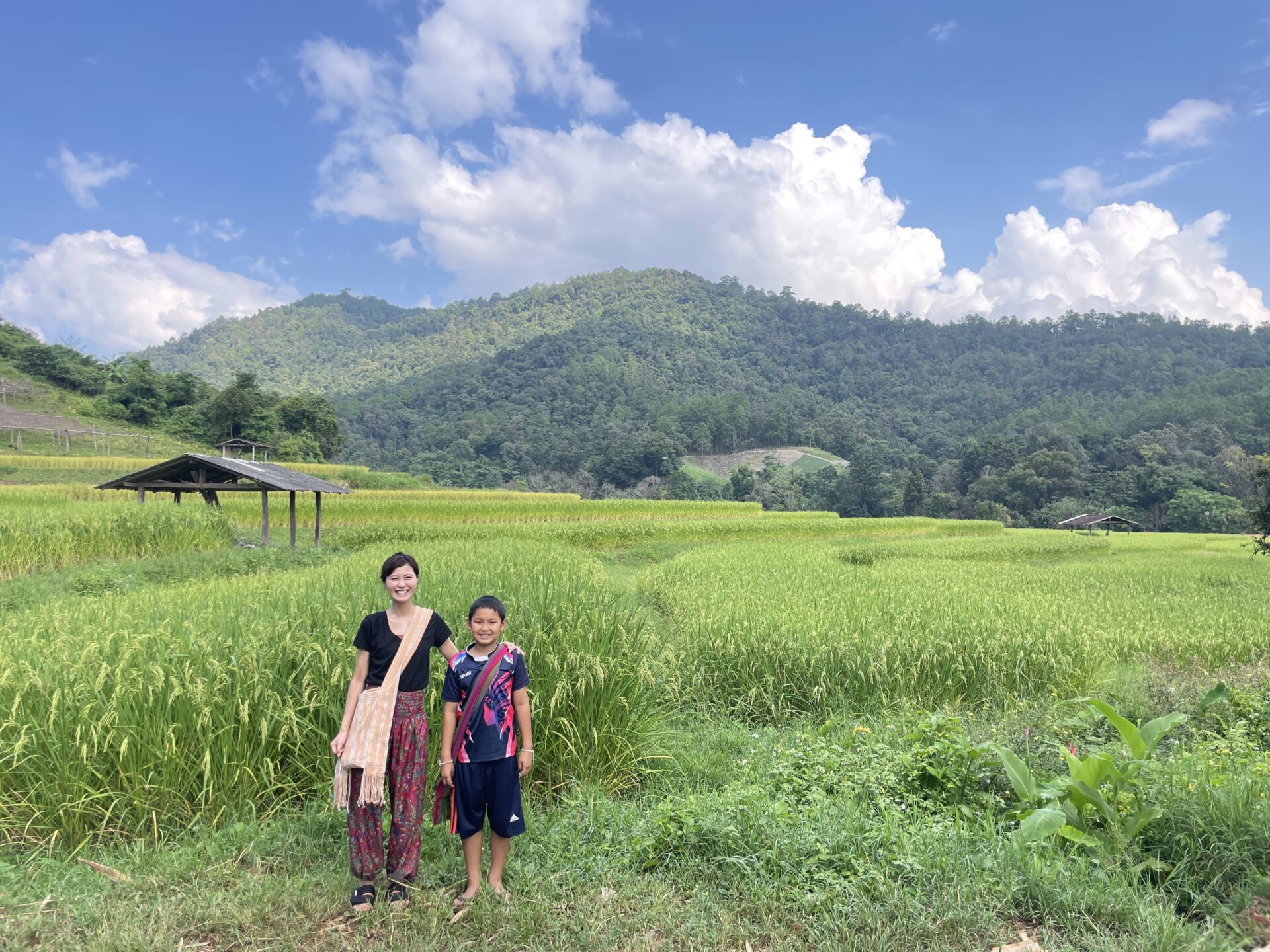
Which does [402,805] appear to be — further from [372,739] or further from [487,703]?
[487,703]

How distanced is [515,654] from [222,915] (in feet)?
5.71

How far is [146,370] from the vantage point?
48469 millimetres

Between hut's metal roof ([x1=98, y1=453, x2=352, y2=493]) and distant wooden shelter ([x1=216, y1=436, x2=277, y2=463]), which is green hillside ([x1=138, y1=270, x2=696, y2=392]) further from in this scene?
hut's metal roof ([x1=98, y1=453, x2=352, y2=493])

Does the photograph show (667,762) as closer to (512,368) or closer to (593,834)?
(593,834)

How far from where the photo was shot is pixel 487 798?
321 centimetres

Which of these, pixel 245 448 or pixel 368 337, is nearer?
pixel 245 448

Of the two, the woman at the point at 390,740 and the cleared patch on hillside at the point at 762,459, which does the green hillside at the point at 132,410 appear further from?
the cleared patch on hillside at the point at 762,459

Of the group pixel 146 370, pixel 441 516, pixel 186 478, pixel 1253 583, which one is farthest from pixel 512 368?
pixel 1253 583

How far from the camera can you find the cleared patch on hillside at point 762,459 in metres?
82.3

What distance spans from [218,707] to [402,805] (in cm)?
175

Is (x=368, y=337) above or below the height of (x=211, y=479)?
above

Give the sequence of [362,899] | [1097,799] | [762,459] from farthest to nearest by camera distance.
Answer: [762,459], [1097,799], [362,899]

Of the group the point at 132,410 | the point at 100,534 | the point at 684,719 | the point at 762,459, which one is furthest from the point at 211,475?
the point at 762,459

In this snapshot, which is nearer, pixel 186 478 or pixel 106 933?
pixel 106 933
